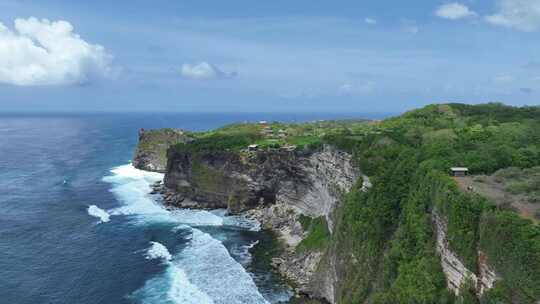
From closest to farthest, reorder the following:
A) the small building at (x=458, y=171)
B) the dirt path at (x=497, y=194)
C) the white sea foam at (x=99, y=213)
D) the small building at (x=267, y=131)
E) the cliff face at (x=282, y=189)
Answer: the dirt path at (x=497, y=194) < the small building at (x=458, y=171) < the cliff face at (x=282, y=189) < the white sea foam at (x=99, y=213) < the small building at (x=267, y=131)

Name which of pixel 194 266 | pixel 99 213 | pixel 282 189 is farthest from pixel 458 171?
pixel 99 213

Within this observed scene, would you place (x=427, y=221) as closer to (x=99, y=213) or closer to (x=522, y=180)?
(x=522, y=180)

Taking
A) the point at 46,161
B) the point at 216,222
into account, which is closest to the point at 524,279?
the point at 216,222

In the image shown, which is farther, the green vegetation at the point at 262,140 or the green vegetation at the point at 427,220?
the green vegetation at the point at 262,140

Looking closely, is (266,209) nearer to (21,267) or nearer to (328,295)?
(328,295)

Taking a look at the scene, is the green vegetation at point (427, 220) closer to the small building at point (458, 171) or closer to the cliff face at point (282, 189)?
the small building at point (458, 171)

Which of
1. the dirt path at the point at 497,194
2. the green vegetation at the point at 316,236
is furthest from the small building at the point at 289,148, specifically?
the dirt path at the point at 497,194
